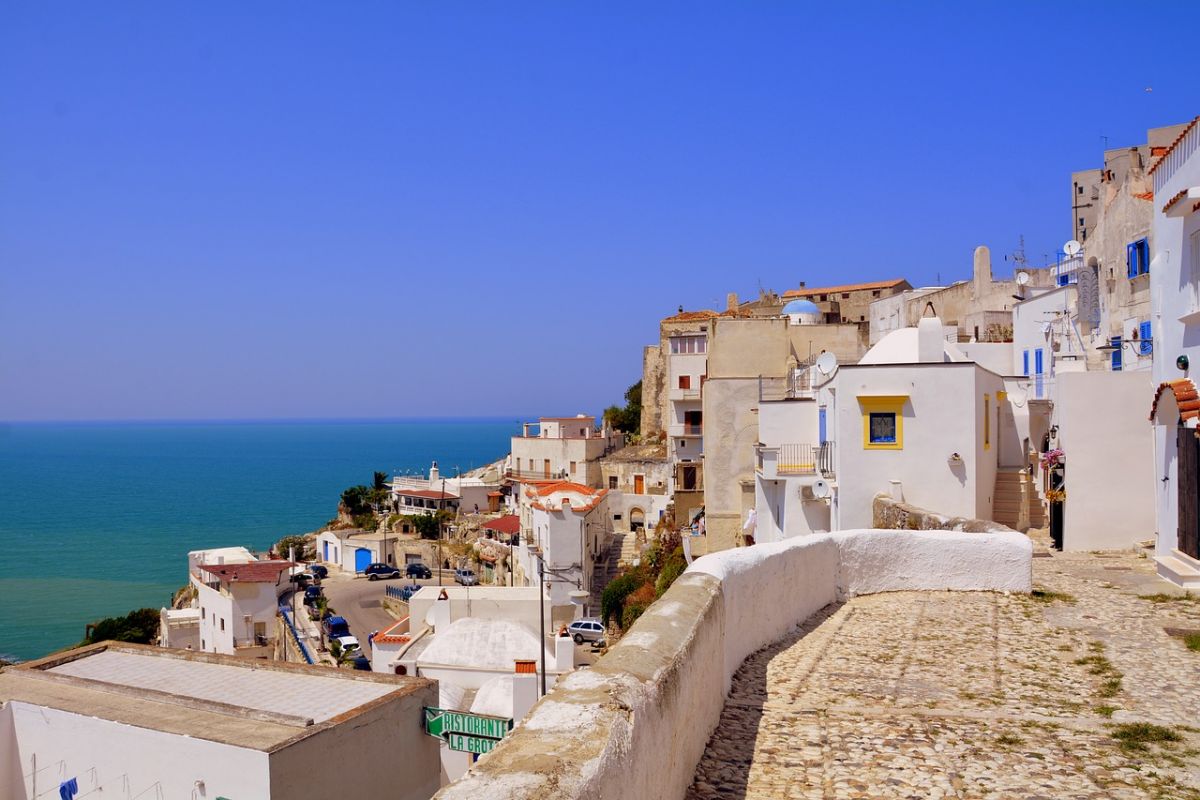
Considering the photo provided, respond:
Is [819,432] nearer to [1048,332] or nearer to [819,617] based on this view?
[1048,332]

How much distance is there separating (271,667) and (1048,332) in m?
21.2

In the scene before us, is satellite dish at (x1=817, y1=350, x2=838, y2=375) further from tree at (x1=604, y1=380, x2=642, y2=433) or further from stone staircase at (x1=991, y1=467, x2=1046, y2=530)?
tree at (x1=604, y1=380, x2=642, y2=433)

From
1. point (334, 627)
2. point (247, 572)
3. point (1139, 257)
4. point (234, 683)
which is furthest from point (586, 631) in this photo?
point (1139, 257)

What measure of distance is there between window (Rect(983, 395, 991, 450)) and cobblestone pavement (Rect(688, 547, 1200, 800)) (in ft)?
34.3

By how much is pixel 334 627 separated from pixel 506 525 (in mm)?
15433

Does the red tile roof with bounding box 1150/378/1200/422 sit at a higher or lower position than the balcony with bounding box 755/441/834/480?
higher

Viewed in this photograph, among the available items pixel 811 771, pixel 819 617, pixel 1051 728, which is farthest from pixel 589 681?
pixel 819 617

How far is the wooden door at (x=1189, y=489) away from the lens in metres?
11.1

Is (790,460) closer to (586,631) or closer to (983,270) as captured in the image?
(586,631)

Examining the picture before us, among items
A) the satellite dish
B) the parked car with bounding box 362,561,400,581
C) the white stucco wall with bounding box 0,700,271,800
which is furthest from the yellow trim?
the parked car with bounding box 362,561,400,581

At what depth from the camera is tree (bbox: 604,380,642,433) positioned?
237 ft

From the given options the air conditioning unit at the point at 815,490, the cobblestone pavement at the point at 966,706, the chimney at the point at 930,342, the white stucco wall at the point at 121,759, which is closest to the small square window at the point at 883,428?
the air conditioning unit at the point at 815,490

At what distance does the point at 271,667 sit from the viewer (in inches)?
637

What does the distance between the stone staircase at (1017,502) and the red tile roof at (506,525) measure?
35927mm
